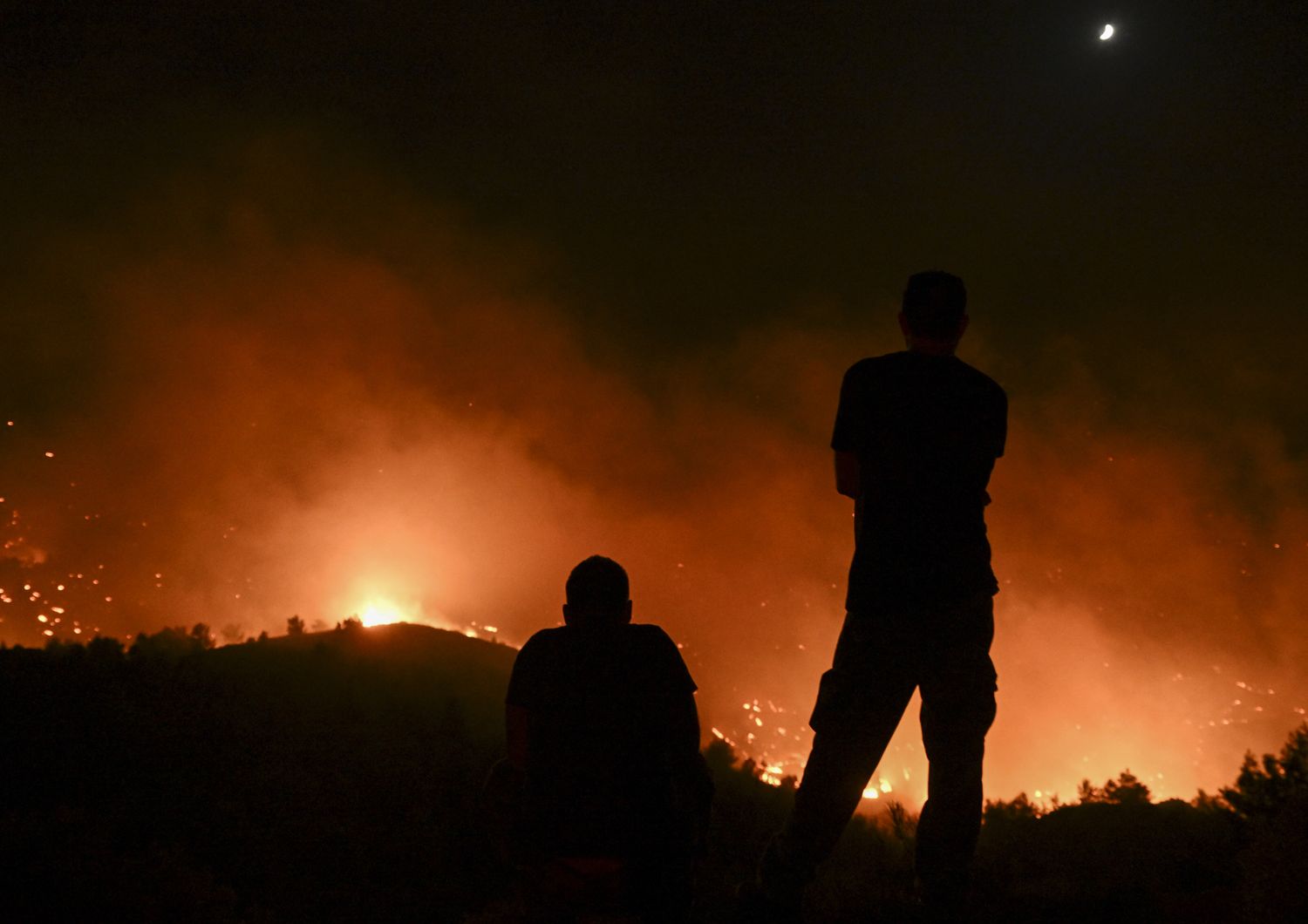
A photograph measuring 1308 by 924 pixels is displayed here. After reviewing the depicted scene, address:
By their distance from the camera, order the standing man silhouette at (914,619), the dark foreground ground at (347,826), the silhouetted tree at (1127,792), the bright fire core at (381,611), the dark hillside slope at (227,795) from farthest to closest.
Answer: the bright fire core at (381,611), the silhouetted tree at (1127,792), the dark hillside slope at (227,795), the dark foreground ground at (347,826), the standing man silhouette at (914,619)

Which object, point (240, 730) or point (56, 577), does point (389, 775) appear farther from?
point (56, 577)

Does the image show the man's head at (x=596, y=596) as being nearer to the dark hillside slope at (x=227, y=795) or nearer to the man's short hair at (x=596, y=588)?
the man's short hair at (x=596, y=588)

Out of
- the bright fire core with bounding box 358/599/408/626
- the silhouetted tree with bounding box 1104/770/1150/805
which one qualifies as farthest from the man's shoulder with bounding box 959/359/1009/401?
the bright fire core with bounding box 358/599/408/626

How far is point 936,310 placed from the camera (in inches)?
123

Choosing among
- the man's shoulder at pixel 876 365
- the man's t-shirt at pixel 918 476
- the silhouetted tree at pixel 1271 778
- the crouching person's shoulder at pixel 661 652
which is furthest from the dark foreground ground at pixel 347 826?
the man's shoulder at pixel 876 365

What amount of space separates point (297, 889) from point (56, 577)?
146 feet

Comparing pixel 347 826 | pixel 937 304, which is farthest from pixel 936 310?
pixel 347 826

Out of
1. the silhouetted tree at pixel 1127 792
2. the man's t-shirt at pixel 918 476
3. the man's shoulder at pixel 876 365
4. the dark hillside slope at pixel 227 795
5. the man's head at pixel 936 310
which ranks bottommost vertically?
the dark hillside slope at pixel 227 795

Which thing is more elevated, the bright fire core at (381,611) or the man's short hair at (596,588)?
the bright fire core at (381,611)

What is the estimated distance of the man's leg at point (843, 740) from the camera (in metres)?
2.89

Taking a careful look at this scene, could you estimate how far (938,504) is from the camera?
2.94 metres

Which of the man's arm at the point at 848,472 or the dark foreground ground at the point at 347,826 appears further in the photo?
the dark foreground ground at the point at 347,826

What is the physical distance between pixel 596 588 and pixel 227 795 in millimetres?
5424

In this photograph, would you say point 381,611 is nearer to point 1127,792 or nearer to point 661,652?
point 1127,792
